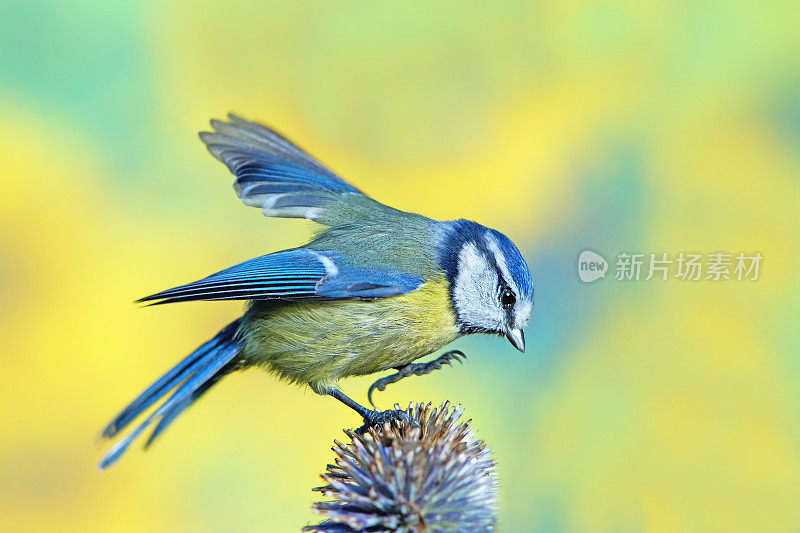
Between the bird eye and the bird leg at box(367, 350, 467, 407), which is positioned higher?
the bird eye

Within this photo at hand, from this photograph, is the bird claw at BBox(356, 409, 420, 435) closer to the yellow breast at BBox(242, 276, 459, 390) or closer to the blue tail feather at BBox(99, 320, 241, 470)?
the yellow breast at BBox(242, 276, 459, 390)

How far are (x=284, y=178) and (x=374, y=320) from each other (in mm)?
340

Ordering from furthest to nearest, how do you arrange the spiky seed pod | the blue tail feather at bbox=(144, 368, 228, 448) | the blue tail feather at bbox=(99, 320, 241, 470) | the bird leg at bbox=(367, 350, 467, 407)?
the bird leg at bbox=(367, 350, 467, 407) → the blue tail feather at bbox=(144, 368, 228, 448) → the blue tail feather at bbox=(99, 320, 241, 470) → the spiky seed pod

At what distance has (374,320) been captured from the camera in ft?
3.25

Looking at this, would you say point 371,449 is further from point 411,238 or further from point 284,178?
point 284,178

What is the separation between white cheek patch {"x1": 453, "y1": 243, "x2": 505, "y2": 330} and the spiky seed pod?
0.21 meters

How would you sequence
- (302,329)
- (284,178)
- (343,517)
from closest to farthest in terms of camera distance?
1. (343,517)
2. (302,329)
3. (284,178)

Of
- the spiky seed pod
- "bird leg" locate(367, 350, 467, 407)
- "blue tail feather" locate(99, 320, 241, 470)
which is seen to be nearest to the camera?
the spiky seed pod

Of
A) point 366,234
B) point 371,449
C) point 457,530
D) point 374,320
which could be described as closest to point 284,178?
point 366,234

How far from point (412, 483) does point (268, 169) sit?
0.65 metres

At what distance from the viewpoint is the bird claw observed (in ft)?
2.85

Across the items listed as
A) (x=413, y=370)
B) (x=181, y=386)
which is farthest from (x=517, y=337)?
(x=181, y=386)

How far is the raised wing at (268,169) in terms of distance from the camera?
118 cm

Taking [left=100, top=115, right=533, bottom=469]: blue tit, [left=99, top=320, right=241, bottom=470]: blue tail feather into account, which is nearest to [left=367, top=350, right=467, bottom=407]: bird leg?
[left=100, top=115, right=533, bottom=469]: blue tit
